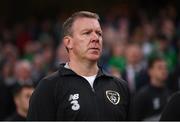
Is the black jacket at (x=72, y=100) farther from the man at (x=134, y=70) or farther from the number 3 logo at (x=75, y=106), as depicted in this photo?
the man at (x=134, y=70)

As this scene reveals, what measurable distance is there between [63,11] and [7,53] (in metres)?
3.25

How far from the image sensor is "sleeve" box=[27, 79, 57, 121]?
20.7 ft

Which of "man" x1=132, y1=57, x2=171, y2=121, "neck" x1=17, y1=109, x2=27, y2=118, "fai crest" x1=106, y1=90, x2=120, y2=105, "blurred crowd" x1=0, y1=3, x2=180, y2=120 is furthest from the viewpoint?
"blurred crowd" x1=0, y1=3, x2=180, y2=120

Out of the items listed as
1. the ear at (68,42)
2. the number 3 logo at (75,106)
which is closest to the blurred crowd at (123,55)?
the ear at (68,42)

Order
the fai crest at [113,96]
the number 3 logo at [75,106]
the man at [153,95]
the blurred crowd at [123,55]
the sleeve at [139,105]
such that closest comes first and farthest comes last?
1. the number 3 logo at [75,106]
2. the fai crest at [113,96]
3. the sleeve at [139,105]
4. the man at [153,95]
5. the blurred crowd at [123,55]

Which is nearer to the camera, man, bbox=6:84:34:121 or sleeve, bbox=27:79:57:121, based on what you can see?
sleeve, bbox=27:79:57:121

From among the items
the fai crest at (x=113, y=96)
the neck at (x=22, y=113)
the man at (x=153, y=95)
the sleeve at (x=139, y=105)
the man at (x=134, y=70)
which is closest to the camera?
the fai crest at (x=113, y=96)

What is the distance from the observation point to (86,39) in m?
6.50

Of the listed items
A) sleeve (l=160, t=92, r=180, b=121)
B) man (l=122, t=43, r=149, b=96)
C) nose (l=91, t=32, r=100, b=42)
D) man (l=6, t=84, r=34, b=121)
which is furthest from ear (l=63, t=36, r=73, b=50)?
man (l=122, t=43, r=149, b=96)

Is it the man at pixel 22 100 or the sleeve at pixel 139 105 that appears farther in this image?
the sleeve at pixel 139 105

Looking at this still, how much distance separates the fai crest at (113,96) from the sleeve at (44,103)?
0.48 metres

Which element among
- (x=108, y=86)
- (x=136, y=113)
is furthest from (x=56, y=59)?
(x=108, y=86)

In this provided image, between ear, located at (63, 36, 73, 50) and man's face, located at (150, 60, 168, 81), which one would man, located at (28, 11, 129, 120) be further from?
man's face, located at (150, 60, 168, 81)

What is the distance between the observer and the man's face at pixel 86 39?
6.48 m
